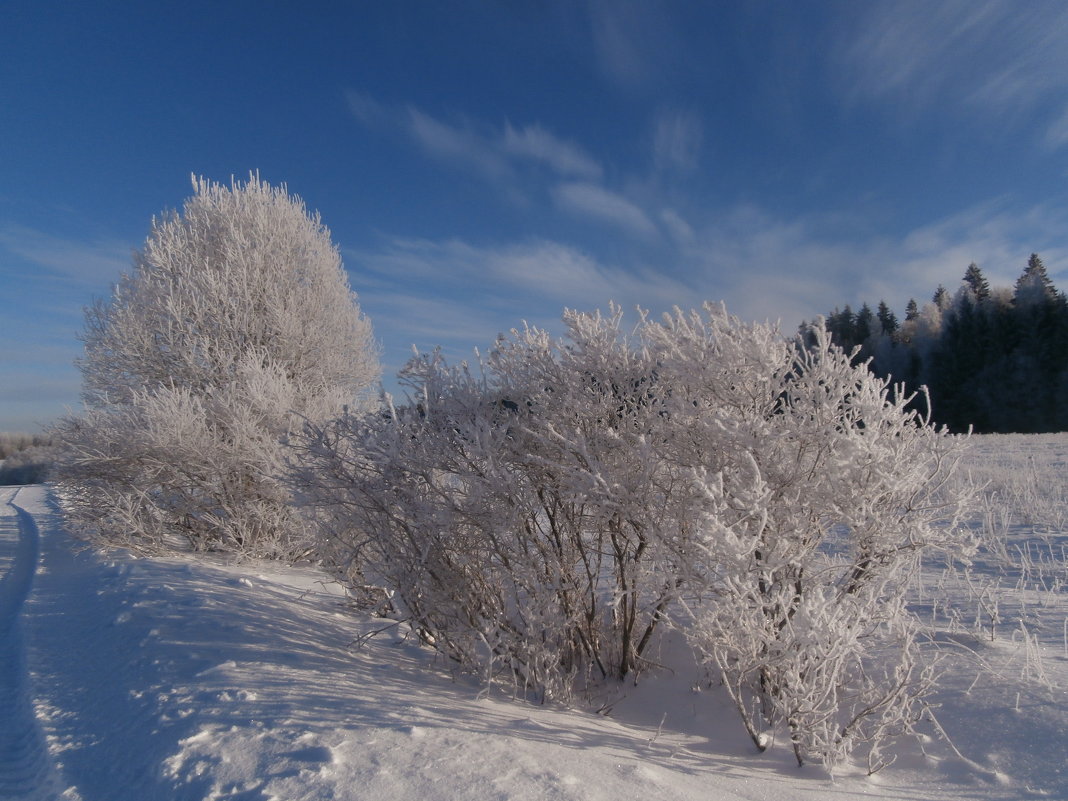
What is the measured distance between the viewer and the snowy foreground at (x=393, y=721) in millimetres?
2598

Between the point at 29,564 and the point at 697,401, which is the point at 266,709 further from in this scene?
the point at 29,564

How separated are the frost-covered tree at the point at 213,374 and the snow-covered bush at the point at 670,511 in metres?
3.92

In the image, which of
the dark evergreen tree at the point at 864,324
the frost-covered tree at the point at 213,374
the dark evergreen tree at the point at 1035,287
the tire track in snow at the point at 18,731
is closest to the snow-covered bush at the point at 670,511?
the tire track in snow at the point at 18,731

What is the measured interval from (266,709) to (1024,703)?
13.2 ft

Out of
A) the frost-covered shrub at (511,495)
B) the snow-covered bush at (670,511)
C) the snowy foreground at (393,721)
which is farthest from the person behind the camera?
the frost-covered shrub at (511,495)

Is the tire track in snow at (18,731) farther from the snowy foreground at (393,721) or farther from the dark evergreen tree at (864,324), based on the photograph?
the dark evergreen tree at (864,324)

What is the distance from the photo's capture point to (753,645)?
115 inches

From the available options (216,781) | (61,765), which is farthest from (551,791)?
(61,765)

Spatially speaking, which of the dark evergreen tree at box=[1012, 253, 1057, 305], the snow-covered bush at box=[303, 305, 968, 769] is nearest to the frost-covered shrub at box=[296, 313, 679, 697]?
the snow-covered bush at box=[303, 305, 968, 769]

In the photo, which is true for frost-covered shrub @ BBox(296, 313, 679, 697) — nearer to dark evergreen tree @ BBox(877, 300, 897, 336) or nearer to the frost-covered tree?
the frost-covered tree

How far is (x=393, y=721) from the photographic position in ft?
9.82

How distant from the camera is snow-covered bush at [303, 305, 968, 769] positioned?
119 inches

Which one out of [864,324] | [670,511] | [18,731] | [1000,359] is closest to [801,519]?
[670,511]

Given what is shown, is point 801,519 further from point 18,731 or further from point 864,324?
point 864,324
